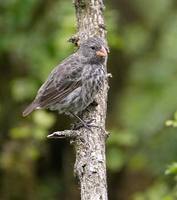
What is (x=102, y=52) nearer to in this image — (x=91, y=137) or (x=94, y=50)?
(x=94, y=50)

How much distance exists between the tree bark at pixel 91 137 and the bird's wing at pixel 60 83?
44 cm

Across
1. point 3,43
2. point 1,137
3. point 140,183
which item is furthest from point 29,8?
point 140,183

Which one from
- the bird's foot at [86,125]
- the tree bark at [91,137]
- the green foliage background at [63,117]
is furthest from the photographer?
the green foliage background at [63,117]

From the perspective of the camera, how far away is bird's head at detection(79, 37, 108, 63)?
786cm

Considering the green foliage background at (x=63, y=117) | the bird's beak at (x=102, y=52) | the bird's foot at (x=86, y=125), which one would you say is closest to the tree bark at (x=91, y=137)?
the bird's foot at (x=86, y=125)

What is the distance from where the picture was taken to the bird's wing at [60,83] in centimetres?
839

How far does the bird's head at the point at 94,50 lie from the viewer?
7859mm

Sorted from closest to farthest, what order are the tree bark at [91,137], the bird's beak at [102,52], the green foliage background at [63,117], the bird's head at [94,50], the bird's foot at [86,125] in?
1. the tree bark at [91,137]
2. the bird's foot at [86,125]
3. the bird's head at [94,50]
4. the bird's beak at [102,52]
5. the green foliage background at [63,117]

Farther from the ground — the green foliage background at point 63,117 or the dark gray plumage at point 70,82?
the green foliage background at point 63,117

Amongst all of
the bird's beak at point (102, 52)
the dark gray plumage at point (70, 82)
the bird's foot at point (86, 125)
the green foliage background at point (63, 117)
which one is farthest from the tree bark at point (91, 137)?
the green foliage background at point (63, 117)

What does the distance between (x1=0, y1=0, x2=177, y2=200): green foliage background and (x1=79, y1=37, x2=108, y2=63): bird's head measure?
1.86 m

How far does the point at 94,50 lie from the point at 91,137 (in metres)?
1.14

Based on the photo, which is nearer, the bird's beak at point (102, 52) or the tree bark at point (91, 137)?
the tree bark at point (91, 137)

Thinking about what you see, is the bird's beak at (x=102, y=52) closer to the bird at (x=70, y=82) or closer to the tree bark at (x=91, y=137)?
the bird at (x=70, y=82)
